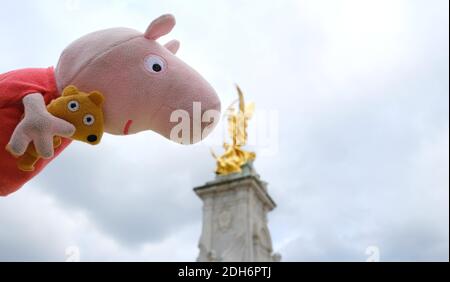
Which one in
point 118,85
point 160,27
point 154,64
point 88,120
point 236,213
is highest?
point 236,213

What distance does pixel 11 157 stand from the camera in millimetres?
2316

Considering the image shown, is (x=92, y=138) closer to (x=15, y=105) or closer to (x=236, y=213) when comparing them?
(x=15, y=105)

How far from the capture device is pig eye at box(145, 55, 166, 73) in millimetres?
2443

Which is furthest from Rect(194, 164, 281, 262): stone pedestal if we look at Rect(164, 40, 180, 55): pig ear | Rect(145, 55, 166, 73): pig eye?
Rect(145, 55, 166, 73): pig eye

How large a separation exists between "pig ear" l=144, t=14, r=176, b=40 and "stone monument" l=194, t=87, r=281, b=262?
10.2m

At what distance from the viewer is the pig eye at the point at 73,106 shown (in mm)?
2234

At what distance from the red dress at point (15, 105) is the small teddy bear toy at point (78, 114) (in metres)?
0.10

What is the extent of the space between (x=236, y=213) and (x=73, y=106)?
35.7ft

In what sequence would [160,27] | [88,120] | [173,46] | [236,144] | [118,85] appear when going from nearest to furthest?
[88,120] → [118,85] → [160,27] → [173,46] → [236,144]

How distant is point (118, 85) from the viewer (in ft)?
7.83

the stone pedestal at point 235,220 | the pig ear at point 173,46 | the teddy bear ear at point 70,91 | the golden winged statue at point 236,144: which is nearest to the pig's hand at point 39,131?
the teddy bear ear at point 70,91

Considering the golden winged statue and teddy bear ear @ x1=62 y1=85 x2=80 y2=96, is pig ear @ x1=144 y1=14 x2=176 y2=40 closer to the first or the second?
teddy bear ear @ x1=62 y1=85 x2=80 y2=96

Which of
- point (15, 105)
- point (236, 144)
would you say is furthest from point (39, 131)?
point (236, 144)
